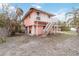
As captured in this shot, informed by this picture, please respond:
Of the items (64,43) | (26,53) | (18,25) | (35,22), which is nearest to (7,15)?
(18,25)

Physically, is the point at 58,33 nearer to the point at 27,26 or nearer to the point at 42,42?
the point at 42,42

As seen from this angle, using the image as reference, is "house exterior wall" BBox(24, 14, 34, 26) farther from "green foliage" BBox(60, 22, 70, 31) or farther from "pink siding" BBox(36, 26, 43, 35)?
"green foliage" BBox(60, 22, 70, 31)

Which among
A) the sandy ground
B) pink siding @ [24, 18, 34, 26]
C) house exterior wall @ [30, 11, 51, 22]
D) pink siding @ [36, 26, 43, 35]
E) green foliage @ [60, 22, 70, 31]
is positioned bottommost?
the sandy ground

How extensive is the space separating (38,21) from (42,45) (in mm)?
316

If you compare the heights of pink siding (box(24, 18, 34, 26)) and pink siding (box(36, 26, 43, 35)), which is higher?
pink siding (box(24, 18, 34, 26))

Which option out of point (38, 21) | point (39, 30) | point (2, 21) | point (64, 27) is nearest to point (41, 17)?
point (38, 21)

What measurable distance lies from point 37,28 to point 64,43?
15.6 inches

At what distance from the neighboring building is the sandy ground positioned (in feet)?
0.31

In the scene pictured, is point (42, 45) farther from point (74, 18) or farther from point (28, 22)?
point (74, 18)

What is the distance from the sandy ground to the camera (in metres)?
1.67

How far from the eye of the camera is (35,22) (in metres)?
1.75

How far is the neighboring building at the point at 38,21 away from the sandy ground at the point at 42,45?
94 mm

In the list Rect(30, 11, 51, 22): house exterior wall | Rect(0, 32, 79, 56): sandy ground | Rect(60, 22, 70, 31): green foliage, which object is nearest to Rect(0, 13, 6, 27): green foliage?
Rect(0, 32, 79, 56): sandy ground

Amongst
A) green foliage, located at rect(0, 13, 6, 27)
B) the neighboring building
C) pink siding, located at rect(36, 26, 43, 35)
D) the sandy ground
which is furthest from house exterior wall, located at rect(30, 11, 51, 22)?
green foliage, located at rect(0, 13, 6, 27)
